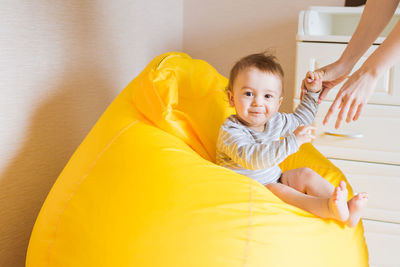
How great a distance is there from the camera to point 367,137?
67.6 inches

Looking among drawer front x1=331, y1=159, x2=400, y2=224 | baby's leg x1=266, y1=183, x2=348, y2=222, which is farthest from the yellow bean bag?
drawer front x1=331, y1=159, x2=400, y2=224

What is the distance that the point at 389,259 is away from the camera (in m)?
1.77

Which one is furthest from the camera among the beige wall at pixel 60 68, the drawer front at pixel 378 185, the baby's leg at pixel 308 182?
the drawer front at pixel 378 185

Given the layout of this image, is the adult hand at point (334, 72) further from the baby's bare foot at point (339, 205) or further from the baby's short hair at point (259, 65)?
the baby's bare foot at point (339, 205)

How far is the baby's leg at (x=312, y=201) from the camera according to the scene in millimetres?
1099

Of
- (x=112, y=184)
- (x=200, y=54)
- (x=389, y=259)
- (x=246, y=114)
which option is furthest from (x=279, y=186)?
(x=200, y=54)

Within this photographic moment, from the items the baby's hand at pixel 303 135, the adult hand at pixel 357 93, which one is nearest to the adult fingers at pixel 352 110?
the adult hand at pixel 357 93

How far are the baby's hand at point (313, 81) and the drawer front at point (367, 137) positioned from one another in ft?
1.12

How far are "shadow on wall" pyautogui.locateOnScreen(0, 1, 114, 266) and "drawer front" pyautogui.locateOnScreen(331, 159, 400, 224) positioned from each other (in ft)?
3.42

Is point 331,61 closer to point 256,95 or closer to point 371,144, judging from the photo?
point 371,144

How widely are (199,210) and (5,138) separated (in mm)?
705

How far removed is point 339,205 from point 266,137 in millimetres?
332

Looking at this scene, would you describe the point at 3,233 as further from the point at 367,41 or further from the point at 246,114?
the point at 367,41

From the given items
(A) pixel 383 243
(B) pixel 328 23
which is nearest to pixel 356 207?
(A) pixel 383 243
